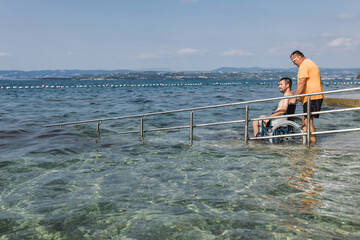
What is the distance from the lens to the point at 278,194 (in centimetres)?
505

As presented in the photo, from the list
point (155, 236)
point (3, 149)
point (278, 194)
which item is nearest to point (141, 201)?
point (155, 236)

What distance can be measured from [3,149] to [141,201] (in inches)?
252

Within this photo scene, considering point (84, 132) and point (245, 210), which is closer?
point (245, 210)

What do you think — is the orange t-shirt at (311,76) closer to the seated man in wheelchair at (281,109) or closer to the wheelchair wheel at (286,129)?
the seated man in wheelchair at (281,109)

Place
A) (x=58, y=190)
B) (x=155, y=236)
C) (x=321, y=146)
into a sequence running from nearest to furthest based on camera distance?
(x=155, y=236) → (x=58, y=190) → (x=321, y=146)

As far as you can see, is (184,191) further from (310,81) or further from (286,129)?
(310,81)

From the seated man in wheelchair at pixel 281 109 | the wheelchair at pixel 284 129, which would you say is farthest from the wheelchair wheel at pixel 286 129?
the seated man in wheelchair at pixel 281 109

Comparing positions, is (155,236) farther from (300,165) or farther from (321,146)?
(321,146)

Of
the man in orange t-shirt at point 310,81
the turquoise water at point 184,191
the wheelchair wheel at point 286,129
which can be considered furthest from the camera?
the wheelchair wheel at point 286,129

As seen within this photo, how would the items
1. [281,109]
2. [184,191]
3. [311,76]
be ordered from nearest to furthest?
[184,191], [311,76], [281,109]

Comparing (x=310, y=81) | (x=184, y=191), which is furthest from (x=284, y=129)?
(x=184, y=191)

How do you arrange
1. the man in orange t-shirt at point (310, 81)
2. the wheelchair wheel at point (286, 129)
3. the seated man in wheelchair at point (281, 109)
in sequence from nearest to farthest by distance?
1. the man in orange t-shirt at point (310, 81)
2. the wheelchair wheel at point (286, 129)
3. the seated man in wheelchair at point (281, 109)

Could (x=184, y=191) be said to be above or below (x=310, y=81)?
below

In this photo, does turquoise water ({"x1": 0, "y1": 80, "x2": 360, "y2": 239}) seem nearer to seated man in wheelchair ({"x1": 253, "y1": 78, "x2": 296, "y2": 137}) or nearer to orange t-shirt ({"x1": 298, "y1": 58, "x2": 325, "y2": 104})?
seated man in wheelchair ({"x1": 253, "y1": 78, "x2": 296, "y2": 137})
